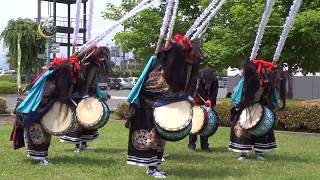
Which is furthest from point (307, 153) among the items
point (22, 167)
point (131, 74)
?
point (131, 74)

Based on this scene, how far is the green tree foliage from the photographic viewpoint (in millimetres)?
14242

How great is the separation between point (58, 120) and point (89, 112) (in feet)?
2.51

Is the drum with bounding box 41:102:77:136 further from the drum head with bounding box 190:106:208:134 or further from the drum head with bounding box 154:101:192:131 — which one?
the drum head with bounding box 190:106:208:134

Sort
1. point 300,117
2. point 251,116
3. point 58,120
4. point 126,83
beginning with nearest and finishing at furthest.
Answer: point 58,120, point 251,116, point 300,117, point 126,83

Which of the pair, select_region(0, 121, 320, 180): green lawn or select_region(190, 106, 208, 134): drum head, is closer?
select_region(0, 121, 320, 180): green lawn

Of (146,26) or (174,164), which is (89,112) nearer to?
(174,164)

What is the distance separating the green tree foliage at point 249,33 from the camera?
46.7 ft

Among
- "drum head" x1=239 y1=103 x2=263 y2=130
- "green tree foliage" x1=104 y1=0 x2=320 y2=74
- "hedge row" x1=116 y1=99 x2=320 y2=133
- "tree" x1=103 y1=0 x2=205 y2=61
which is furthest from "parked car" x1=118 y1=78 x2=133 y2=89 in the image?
"drum head" x1=239 y1=103 x2=263 y2=130

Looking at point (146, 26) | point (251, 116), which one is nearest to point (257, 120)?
point (251, 116)

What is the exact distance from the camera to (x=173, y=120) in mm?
6578

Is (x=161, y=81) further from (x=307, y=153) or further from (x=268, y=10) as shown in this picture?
(x=307, y=153)

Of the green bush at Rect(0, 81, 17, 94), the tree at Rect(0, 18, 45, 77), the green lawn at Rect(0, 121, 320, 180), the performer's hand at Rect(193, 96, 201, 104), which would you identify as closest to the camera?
the green lawn at Rect(0, 121, 320, 180)

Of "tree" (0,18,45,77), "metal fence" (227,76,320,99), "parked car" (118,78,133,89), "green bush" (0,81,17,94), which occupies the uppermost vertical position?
"tree" (0,18,45,77)

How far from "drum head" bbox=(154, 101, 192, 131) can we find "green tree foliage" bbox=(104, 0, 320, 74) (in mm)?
7765
